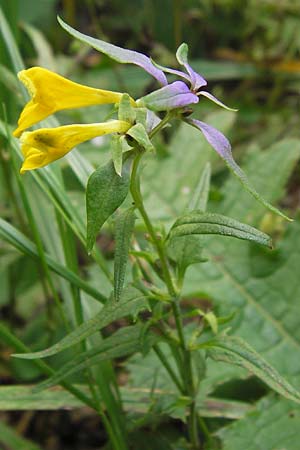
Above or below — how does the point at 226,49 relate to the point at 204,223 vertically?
above

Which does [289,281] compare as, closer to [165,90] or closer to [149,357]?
[149,357]

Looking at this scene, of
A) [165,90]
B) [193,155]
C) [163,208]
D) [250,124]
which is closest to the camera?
[165,90]

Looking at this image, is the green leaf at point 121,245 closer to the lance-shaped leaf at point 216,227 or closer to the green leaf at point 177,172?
the lance-shaped leaf at point 216,227

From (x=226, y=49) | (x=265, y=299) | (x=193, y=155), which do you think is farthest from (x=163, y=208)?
(x=226, y=49)

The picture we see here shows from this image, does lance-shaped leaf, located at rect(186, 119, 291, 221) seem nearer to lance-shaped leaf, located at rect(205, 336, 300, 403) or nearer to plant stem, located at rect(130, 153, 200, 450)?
plant stem, located at rect(130, 153, 200, 450)

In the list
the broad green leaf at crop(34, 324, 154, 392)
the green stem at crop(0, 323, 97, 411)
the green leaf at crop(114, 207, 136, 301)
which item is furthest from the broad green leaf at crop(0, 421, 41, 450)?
the green leaf at crop(114, 207, 136, 301)

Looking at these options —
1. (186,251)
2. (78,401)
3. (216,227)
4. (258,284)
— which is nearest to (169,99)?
(216,227)
